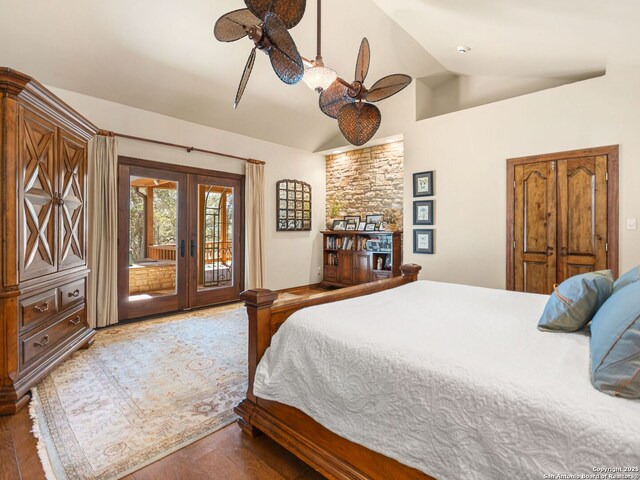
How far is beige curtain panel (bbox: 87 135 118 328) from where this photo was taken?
3969 mm

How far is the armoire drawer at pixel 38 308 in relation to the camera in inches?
92.9

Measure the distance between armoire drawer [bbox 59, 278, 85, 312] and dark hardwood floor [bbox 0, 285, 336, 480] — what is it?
1154mm

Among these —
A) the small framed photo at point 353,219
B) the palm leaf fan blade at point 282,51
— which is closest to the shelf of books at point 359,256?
the small framed photo at point 353,219

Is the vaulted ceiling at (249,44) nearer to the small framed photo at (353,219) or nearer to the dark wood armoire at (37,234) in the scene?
the dark wood armoire at (37,234)

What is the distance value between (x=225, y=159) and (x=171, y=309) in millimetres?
2432

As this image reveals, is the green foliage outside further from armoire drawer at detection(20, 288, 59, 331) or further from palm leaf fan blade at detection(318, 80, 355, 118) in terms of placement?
palm leaf fan blade at detection(318, 80, 355, 118)

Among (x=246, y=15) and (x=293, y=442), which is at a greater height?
(x=246, y=15)

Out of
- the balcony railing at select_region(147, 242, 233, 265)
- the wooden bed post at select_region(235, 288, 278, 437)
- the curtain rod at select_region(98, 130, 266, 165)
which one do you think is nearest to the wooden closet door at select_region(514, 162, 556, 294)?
the wooden bed post at select_region(235, 288, 278, 437)

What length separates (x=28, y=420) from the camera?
2.09m

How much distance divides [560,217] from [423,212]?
5.51 feet

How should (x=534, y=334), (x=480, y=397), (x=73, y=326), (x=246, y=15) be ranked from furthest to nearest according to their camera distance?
(x=73, y=326)
(x=246, y=15)
(x=534, y=334)
(x=480, y=397)

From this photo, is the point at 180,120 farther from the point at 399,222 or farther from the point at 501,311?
the point at 501,311

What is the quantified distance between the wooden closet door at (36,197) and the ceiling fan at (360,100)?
2.16 meters

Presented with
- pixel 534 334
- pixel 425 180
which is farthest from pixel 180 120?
pixel 534 334
